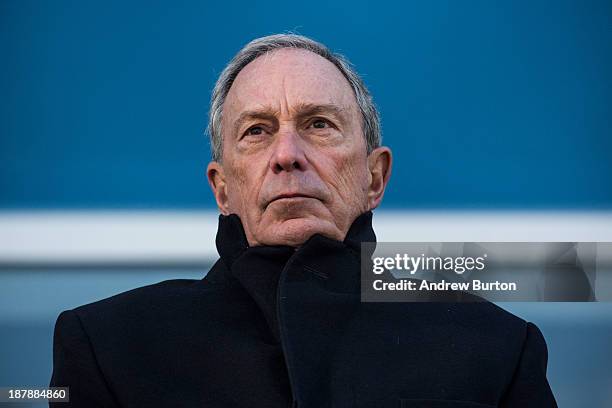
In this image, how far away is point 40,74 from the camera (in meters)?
2.47

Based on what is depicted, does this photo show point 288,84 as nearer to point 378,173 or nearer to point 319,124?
point 319,124

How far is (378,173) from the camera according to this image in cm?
235

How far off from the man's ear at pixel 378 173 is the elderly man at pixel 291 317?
2 centimetres

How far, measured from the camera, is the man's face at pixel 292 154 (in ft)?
6.86

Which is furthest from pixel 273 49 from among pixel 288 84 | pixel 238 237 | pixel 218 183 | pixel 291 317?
pixel 291 317

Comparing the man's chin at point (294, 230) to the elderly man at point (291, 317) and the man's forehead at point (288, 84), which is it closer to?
the elderly man at point (291, 317)

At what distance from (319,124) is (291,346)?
0.55 meters

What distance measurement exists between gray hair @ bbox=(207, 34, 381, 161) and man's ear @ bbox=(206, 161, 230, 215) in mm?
22

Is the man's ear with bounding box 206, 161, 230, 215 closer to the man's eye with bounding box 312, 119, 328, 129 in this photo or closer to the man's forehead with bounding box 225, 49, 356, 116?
the man's forehead with bounding box 225, 49, 356, 116

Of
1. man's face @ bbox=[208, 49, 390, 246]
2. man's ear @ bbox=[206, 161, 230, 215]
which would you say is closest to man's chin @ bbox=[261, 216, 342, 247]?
man's face @ bbox=[208, 49, 390, 246]

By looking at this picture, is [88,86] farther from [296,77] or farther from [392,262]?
[392,262]

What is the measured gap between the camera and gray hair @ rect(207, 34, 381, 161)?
2.32 meters

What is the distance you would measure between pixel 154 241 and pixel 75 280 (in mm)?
214

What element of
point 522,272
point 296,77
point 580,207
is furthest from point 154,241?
point 580,207
